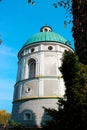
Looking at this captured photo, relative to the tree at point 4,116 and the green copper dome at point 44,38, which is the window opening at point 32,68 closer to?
the green copper dome at point 44,38

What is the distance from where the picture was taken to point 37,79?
82.8 feet

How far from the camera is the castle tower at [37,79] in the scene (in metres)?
23.6

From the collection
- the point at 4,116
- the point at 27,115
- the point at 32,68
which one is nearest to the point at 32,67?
the point at 32,68

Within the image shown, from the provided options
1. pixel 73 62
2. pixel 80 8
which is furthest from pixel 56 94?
pixel 80 8

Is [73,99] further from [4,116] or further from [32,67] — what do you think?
[4,116]

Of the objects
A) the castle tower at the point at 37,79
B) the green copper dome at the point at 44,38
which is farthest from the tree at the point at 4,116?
the green copper dome at the point at 44,38

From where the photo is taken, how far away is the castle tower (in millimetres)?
23641

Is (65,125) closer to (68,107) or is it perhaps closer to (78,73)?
(68,107)

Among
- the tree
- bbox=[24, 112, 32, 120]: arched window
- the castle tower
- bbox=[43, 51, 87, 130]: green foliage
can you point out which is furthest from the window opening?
the tree

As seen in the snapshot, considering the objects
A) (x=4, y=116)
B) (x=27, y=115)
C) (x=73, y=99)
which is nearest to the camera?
(x=73, y=99)

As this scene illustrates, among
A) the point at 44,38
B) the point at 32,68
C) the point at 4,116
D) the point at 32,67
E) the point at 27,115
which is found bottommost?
the point at 27,115

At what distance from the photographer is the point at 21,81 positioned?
2636cm

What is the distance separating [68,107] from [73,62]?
2.36 meters

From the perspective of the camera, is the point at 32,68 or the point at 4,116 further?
the point at 4,116
